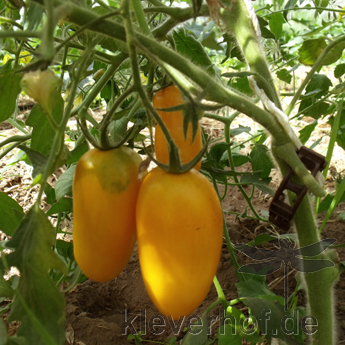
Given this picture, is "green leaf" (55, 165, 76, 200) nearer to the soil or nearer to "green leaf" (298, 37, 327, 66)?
the soil

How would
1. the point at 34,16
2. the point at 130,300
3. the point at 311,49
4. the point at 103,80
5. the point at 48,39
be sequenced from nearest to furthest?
the point at 48,39
the point at 34,16
the point at 103,80
the point at 311,49
the point at 130,300

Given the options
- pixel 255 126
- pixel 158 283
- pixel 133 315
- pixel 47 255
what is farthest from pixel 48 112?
pixel 255 126

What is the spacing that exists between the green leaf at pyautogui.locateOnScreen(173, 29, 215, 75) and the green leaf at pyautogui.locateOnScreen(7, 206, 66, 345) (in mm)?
618

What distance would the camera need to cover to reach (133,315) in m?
1.07

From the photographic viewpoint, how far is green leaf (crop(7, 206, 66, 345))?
409mm

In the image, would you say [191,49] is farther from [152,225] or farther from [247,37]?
[152,225]

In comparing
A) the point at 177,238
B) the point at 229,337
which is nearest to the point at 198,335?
the point at 229,337

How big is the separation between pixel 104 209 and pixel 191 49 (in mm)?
518

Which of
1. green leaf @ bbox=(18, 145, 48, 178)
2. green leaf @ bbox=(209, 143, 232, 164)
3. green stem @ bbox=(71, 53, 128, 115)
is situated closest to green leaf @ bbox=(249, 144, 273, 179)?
green leaf @ bbox=(209, 143, 232, 164)

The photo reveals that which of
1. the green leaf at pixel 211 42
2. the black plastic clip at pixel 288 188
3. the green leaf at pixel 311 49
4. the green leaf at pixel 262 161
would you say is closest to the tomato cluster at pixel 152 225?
the black plastic clip at pixel 288 188

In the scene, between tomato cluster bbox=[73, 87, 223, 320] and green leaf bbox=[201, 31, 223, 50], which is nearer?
tomato cluster bbox=[73, 87, 223, 320]

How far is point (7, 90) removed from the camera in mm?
796

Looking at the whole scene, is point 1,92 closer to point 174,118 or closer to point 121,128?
point 121,128

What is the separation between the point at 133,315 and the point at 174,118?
2.15 feet
